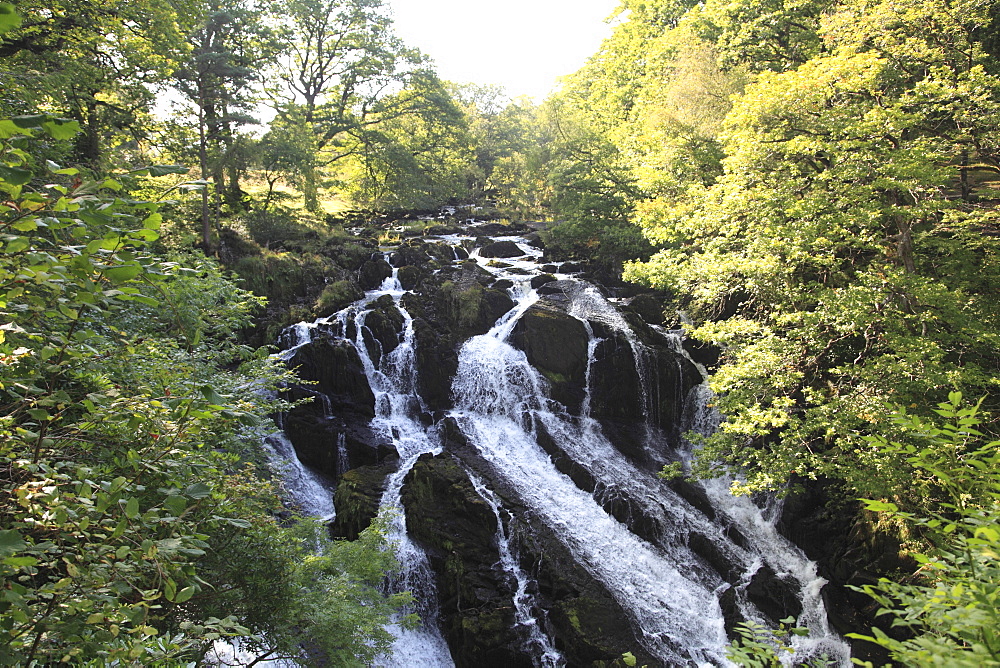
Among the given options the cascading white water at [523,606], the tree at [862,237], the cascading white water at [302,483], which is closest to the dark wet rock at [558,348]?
the cascading white water at [523,606]

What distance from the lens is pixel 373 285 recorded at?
1862 cm

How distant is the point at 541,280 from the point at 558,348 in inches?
175

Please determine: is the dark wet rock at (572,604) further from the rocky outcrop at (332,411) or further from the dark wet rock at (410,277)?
the dark wet rock at (410,277)

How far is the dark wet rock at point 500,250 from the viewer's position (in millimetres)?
22750

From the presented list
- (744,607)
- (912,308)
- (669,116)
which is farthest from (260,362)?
(669,116)

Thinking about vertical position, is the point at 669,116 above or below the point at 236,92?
below

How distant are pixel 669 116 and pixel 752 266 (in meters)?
8.24

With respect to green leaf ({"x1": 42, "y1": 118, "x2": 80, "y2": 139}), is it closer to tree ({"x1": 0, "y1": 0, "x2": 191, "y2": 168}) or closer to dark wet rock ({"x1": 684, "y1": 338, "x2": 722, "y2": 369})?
tree ({"x1": 0, "y1": 0, "x2": 191, "y2": 168})

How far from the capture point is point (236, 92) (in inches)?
755

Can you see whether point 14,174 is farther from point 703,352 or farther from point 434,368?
point 703,352

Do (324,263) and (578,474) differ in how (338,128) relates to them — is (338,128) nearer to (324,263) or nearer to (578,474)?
(324,263)

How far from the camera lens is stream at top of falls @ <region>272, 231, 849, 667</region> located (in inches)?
356

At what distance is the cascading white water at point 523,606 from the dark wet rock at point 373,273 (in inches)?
396

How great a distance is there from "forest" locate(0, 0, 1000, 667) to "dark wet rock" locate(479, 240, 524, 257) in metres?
1.94
